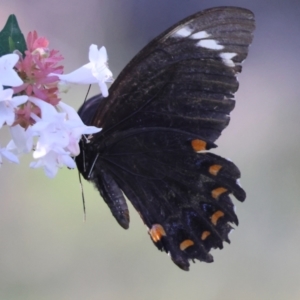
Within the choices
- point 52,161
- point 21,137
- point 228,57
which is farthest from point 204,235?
point 21,137

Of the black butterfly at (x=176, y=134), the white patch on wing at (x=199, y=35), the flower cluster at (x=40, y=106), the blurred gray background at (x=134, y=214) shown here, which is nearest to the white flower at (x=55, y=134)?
the flower cluster at (x=40, y=106)

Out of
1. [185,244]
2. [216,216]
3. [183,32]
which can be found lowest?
[185,244]

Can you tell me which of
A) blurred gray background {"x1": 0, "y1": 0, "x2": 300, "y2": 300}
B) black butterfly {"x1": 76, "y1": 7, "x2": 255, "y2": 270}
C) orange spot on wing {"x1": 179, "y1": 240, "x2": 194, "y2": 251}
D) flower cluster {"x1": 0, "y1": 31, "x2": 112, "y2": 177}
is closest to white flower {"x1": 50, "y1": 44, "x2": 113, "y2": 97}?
flower cluster {"x1": 0, "y1": 31, "x2": 112, "y2": 177}

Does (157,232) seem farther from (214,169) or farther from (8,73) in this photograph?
(8,73)

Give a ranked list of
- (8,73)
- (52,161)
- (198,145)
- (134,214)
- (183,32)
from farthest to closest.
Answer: (134,214) → (198,145) → (183,32) → (52,161) → (8,73)

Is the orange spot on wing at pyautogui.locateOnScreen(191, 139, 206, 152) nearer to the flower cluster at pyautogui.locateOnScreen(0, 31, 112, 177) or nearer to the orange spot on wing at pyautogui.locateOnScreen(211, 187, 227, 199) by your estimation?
the orange spot on wing at pyautogui.locateOnScreen(211, 187, 227, 199)

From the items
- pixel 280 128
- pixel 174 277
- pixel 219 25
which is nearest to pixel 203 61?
pixel 219 25
